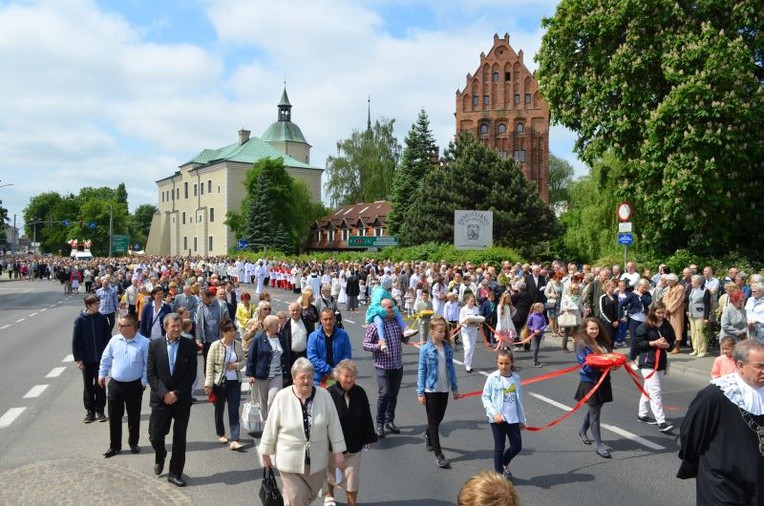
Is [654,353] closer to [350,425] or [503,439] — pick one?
[503,439]

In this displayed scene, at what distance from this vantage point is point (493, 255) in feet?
110

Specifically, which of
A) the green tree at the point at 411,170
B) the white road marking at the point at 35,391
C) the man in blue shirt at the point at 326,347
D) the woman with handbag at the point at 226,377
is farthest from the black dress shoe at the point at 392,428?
the green tree at the point at 411,170

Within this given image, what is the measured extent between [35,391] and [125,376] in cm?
512

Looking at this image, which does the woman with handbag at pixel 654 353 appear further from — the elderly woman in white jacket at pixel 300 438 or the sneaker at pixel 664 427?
the elderly woman in white jacket at pixel 300 438

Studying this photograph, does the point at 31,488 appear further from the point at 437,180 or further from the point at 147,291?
the point at 437,180

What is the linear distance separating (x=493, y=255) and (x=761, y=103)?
1416cm

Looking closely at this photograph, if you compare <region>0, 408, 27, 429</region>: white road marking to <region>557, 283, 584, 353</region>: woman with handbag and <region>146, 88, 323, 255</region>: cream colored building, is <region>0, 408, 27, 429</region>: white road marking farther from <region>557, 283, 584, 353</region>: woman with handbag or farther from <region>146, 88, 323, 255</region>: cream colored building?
<region>146, 88, 323, 255</region>: cream colored building

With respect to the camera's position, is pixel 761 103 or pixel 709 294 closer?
pixel 709 294

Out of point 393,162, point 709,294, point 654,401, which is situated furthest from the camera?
point 393,162

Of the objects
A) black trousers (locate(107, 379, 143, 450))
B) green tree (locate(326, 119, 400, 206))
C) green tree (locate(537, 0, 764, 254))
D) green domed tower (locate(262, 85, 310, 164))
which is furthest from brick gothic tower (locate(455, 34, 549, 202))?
black trousers (locate(107, 379, 143, 450))

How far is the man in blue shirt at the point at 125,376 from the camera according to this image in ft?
26.8

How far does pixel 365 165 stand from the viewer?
272 feet

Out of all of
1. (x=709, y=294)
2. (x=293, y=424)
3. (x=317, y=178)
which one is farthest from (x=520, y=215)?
(x=317, y=178)

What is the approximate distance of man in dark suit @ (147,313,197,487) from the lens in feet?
24.2
